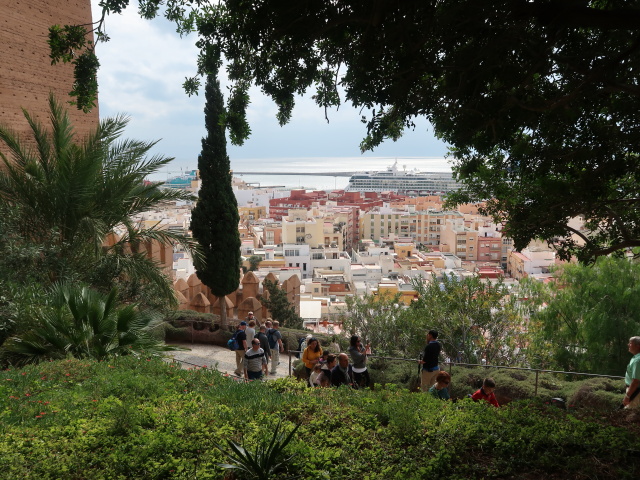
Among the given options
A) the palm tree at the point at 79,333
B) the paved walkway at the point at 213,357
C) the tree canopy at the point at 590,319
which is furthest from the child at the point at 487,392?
the tree canopy at the point at 590,319

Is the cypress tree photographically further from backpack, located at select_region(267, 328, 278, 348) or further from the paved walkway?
backpack, located at select_region(267, 328, 278, 348)

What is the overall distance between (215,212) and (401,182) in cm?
16472

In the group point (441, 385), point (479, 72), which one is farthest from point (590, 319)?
point (479, 72)

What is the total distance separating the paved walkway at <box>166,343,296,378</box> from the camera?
10.1m

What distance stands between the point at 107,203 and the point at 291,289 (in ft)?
30.7

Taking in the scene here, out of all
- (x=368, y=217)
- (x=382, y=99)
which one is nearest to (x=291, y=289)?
(x=382, y=99)

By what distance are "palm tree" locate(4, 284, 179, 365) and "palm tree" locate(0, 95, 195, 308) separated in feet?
5.38

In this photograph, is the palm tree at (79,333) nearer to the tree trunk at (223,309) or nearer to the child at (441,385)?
the child at (441,385)

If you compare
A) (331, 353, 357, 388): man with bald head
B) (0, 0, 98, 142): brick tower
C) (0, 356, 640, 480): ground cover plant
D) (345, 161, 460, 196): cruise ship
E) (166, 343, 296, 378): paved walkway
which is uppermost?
(345, 161, 460, 196): cruise ship

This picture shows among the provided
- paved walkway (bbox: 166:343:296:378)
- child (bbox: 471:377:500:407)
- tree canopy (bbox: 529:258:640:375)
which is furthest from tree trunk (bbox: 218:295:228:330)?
child (bbox: 471:377:500:407)

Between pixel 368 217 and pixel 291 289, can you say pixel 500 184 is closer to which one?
pixel 291 289

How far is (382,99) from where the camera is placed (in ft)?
13.8

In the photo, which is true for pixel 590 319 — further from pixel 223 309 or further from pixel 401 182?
pixel 401 182

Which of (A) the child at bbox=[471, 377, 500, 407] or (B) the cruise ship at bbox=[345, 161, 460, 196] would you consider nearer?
(A) the child at bbox=[471, 377, 500, 407]
